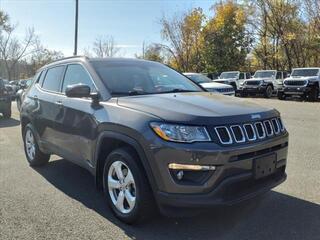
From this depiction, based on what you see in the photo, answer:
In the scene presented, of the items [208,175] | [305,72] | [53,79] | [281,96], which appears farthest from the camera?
[281,96]

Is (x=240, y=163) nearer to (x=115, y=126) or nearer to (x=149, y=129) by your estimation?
(x=149, y=129)

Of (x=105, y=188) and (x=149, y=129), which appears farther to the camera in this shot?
(x=105, y=188)

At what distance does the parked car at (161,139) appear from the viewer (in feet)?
11.9

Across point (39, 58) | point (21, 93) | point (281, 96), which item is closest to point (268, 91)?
point (281, 96)

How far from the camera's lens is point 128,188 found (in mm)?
4176

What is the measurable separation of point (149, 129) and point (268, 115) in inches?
50.1

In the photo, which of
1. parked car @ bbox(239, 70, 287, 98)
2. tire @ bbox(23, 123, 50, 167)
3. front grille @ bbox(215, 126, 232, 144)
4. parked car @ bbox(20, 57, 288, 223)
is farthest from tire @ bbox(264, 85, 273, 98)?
front grille @ bbox(215, 126, 232, 144)

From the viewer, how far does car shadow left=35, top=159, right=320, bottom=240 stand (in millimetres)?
3936

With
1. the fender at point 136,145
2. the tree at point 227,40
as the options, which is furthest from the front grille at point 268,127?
the tree at point 227,40

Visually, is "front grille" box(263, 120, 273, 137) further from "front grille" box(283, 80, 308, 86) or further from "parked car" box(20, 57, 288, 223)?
"front grille" box(283, 80, 308, 86)

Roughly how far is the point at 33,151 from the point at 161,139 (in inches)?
149

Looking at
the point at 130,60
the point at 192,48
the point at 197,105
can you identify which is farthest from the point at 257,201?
the point at 192,48

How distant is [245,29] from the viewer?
46.2 m

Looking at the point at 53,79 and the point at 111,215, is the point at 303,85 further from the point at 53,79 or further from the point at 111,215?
the point at 111,215
